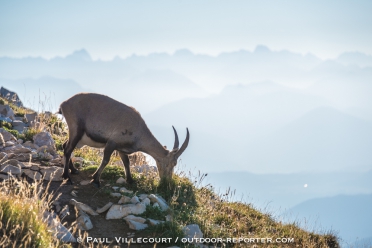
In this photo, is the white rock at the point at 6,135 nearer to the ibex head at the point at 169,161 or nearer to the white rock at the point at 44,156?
the white rock at the point at 44,156

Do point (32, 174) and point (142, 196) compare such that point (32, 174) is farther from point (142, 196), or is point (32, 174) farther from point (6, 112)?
point (6, 112)

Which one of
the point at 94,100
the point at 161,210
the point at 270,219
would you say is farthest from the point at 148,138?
the point at 270,219

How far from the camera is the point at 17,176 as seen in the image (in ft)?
39.1

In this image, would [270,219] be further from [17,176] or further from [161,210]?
[17,176]

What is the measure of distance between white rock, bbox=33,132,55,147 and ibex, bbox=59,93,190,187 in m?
1.83

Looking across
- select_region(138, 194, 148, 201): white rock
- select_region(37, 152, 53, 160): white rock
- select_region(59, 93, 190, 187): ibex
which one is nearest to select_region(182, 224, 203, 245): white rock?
select_region(138, 194, 148, 201): white rock

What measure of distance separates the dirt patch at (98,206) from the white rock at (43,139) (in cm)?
211

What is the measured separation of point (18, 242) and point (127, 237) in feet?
8.42

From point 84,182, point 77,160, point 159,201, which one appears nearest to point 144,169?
point 77,160

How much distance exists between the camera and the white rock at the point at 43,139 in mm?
14781

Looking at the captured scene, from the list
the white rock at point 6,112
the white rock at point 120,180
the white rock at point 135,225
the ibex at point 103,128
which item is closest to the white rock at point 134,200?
the white rock at point 135,225

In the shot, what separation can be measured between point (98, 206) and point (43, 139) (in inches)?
175

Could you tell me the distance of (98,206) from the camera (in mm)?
11445

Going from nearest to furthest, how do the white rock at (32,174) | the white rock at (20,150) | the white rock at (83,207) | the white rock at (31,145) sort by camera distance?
the white rock at (83,207) < the white rock at (32,174) < the white rock at (20,150) < the white rock at (31,145)
